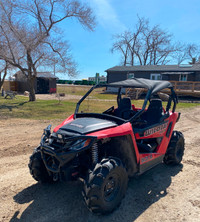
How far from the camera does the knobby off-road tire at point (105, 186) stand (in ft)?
8.71

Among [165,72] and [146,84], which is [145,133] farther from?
[165,72]

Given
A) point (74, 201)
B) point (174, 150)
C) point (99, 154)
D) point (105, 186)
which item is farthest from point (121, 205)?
point (174, 150)

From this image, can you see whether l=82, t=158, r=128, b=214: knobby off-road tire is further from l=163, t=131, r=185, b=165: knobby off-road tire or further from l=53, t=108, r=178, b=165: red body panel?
l=163, t=131, r=185, b=165: knobby off-road tire

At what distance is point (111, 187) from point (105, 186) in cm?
16

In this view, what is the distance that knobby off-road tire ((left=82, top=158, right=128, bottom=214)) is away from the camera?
2654mm

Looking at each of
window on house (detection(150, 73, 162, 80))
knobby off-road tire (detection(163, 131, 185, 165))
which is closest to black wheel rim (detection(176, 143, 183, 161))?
knobby off-road tire (detection(163, 131, 185, 165))

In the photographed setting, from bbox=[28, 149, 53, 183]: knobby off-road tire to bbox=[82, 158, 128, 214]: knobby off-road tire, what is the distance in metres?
1.03

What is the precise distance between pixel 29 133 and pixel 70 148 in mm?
4770

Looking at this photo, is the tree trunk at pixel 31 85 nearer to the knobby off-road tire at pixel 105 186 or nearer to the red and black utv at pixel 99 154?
the red and black utv at pixel 99 154

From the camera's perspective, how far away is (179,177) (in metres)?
4.16

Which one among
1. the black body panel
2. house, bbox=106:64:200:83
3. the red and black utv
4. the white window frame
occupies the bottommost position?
the red and black utv

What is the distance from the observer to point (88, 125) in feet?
10.2

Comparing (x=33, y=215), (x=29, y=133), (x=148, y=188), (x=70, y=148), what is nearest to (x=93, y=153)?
(x=70, y=148)

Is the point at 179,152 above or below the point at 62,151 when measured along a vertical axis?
below
